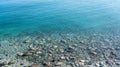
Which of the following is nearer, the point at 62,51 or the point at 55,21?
the point at 62,51

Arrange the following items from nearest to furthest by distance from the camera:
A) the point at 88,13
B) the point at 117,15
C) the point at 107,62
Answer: the point at 107,62
the point at 117,15
the point at 88,13

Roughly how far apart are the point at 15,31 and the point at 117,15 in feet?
59.5

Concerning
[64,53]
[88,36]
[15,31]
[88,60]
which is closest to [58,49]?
[64,53]

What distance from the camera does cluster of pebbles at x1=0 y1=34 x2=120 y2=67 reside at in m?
14.3

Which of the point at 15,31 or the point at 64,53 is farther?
the point at 15,31

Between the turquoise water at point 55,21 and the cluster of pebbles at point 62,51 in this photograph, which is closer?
the cluster of pebbles at point 62,51

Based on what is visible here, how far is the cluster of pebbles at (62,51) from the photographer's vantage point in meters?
14.3

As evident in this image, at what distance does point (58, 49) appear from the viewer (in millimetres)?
16766

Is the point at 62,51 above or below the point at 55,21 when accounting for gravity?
below

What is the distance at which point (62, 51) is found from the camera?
16.3 metres

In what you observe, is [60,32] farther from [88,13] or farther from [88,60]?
[88,13]

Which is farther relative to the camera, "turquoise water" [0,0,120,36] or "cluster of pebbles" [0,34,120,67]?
"turquoise water" [0,0,120,36]

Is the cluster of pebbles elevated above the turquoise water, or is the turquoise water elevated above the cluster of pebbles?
the turquoise water

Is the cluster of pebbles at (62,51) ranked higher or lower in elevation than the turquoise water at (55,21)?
lower
